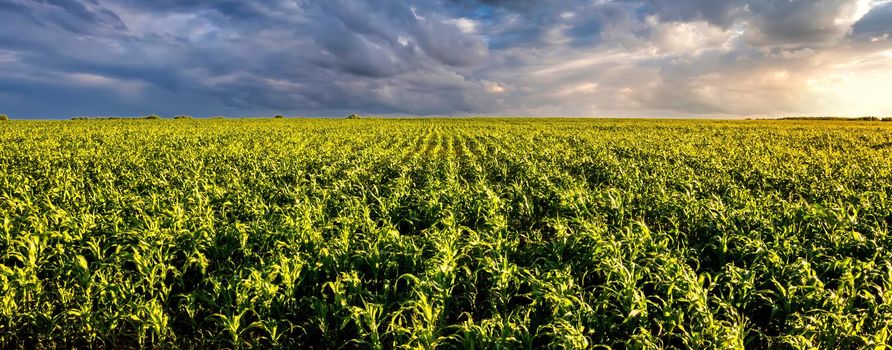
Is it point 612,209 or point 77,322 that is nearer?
point 77,322

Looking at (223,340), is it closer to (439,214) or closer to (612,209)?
(439,214)

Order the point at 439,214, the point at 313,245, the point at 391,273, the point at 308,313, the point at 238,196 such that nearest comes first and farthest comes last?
the point at 308,313 < the point at 391,273 < the point at 313,245 < the point at 439,214 < the point at 238,196

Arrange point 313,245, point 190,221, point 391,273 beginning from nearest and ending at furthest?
point 391,273
point 313,245
point 190,221

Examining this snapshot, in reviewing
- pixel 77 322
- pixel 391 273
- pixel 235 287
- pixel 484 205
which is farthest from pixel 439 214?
pixel 77 322

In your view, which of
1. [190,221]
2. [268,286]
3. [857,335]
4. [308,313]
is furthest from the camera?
[190,221]

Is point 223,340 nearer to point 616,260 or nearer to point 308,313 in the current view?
point 308,313

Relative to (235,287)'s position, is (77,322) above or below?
below

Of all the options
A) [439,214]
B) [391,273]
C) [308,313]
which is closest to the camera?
[308,313]

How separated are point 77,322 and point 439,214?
18.9 feet

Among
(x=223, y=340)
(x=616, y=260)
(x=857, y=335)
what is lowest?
(x=223, y=340)

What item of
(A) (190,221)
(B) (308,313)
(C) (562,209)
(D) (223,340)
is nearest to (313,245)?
(B) (308,313)

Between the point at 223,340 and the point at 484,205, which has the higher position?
the point at 484,205

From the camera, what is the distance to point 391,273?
20.3 ft

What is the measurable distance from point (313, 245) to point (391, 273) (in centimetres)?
141
